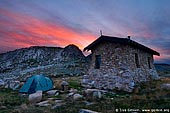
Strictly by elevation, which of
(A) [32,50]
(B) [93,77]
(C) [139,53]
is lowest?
(B) [93,77]

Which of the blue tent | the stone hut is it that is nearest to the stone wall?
the stone hut

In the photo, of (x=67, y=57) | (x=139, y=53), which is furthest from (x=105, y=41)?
(x=67, y=57)

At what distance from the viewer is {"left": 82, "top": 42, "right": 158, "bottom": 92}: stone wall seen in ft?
63.4

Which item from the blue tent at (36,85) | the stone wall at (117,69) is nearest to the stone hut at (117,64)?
the stone wall at (117,69)

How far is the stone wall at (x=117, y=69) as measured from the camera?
1931 centimetres

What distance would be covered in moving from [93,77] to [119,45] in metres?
4.47

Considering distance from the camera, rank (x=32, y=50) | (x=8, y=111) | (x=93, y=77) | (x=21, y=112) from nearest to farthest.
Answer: (x=21, y=112)
(x=8, y=111)
(x=93, y=77)
(x=32, y=50)

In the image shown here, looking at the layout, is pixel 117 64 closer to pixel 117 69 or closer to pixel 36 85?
pixel 117 69

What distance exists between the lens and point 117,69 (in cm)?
1991

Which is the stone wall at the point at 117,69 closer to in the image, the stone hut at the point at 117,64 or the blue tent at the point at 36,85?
the stone hut at the point at 117,64

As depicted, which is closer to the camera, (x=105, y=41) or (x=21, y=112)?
(x=21, y=112)

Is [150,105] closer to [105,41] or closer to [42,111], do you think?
[42,111]

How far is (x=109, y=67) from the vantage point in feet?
67.4

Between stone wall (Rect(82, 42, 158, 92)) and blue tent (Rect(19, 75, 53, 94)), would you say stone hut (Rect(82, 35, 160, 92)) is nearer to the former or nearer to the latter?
stone wall (Rect(82, 42, 158, 92))
